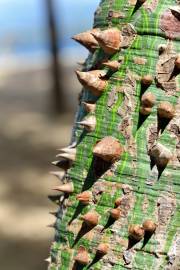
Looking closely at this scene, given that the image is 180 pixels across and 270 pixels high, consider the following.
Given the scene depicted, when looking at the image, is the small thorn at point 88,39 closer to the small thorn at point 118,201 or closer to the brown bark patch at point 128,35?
the brown bark patch at point 128,35

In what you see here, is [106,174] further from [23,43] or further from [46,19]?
[23,43]

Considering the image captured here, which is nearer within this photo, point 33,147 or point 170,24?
point 170,24

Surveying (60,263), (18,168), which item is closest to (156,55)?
(60,263)

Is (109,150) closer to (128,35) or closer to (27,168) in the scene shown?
(128,35)

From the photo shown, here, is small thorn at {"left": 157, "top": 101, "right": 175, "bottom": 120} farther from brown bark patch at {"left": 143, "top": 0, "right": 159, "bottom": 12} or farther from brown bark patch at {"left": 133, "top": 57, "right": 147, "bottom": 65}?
brown bark patch at {"left": 143, "top": 0, "right": 159, "bottom": 12}

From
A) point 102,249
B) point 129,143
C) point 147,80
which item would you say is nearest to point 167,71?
point 147,80

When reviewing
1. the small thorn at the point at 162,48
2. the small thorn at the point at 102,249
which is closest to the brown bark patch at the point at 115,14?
the small thorn at the point at 162,48

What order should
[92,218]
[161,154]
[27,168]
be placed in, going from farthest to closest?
[27,168] → [92,218] → [161,154]

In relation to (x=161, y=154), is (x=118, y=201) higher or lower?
lower
